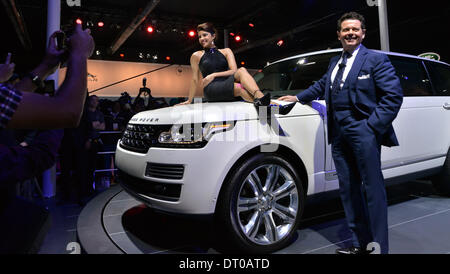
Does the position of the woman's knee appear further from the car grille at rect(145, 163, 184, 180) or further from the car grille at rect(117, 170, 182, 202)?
the car grille at rect(117, 170, 182, 202)

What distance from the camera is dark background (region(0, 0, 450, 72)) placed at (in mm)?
10438

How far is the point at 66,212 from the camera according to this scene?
3.87 m

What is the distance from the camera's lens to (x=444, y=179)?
373 cm

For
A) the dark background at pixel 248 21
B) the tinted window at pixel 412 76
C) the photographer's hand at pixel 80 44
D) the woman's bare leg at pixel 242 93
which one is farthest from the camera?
the dark background at pixel 248 21

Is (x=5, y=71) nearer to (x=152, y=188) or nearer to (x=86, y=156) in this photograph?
(x=152, y=188)

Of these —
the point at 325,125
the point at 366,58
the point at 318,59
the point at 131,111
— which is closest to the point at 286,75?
the point at 318,59

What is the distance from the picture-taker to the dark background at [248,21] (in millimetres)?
10438

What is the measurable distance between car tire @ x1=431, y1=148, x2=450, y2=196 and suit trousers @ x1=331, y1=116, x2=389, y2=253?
6.72 feet

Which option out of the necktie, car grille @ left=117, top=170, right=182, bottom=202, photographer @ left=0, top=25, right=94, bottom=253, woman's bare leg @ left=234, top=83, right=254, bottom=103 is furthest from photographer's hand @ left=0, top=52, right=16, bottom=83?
the necktie

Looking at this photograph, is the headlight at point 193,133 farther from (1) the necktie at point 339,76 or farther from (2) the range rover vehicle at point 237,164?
(1) the necktie at point 339,76

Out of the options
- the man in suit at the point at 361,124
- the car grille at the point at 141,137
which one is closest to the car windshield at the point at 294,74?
the man in suit at the point at 361,124

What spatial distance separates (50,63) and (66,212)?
3.06m

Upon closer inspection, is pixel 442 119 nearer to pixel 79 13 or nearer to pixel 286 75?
pixel 286 75

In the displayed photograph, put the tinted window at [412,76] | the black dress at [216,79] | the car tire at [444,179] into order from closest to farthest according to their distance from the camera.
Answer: the black dress at [216,79] < the tinted window at [412,76] < the car tire at [444,179]
